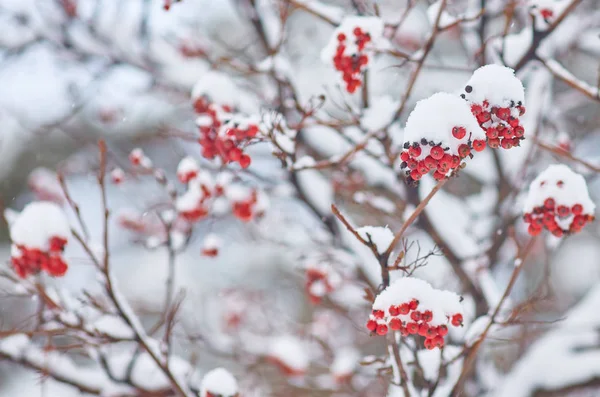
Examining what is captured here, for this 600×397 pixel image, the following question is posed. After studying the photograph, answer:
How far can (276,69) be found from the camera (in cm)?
308

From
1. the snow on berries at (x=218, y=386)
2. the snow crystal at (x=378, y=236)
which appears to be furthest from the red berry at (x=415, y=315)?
the snow on berries at (x=218, y=386)

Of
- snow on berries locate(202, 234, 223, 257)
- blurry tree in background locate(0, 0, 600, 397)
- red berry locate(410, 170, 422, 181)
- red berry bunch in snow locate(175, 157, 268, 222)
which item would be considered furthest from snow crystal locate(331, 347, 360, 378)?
red berry locate(410, 170, 422, 181)

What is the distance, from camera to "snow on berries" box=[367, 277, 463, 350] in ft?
5.38

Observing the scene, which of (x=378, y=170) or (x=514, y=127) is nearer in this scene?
(x=514, y=127)

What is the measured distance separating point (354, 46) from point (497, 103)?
945 millimetres

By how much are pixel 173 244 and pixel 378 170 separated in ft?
5.27

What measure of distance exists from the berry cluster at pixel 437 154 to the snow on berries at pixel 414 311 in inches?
14.8

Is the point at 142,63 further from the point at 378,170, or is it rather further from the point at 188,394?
the point at 188,394

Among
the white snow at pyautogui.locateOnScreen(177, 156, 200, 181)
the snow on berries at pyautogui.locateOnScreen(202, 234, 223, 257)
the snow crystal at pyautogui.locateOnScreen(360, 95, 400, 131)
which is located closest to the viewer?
the snow crystal at pyautogui.locateOnScreen(360, 95, 400, 131)

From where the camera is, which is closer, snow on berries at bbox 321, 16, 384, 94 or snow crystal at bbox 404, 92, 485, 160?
snow crystal at bbox 404, 92, 485, 160

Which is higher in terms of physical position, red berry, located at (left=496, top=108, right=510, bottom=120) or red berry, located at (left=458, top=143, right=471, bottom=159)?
red berry, located at (left=496, top=108, right=510, bottom=120)

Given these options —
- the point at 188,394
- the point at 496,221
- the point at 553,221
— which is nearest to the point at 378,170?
the point at 496,221

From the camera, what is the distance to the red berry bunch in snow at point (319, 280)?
3.79 metres

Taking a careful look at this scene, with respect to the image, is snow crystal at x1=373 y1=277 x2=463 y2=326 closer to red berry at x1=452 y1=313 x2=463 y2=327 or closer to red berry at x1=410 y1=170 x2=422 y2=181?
red berry at x1=452 y1=313 x2=463 y2=327
